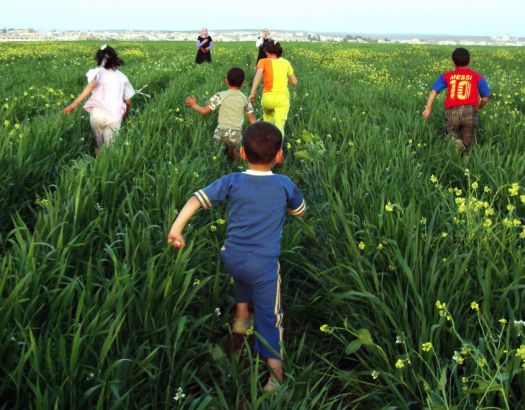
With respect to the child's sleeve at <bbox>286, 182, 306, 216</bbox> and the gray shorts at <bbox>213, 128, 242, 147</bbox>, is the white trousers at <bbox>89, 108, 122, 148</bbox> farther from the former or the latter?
the child's sleeve at <bbox>286, 182, 306, 216</bbox>

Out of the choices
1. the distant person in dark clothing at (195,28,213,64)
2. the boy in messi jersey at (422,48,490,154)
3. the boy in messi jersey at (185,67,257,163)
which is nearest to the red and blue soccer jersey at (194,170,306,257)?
the boy in messi jersey at (185,67,257,163)

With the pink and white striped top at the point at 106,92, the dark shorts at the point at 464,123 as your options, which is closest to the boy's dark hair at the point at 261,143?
the pink and white striped top at the point at 106,92

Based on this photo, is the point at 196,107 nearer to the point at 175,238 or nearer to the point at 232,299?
the point at 232,299

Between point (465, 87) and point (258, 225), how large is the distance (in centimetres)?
490

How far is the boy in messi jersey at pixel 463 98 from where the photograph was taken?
243 inches

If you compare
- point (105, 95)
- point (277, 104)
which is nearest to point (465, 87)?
point (277, 104)

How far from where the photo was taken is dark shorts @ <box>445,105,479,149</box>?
20.4ft

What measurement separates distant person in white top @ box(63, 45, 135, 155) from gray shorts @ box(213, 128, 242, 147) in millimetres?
1284

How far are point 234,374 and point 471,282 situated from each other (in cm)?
150

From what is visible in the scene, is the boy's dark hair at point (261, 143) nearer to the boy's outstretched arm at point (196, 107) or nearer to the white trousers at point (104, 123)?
the boy's outstretched arm at point (196, 107)

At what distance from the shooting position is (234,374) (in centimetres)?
233

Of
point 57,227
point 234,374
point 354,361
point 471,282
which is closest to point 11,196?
point 57,227

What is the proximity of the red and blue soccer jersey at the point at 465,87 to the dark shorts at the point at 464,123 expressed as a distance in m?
0.09

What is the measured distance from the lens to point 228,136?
18.5 ft
